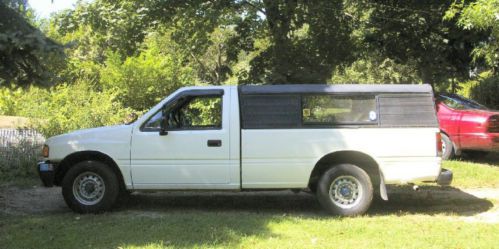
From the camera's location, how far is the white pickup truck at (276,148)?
776 cm

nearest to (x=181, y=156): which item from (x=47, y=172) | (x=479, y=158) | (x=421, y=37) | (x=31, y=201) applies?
(x=47, y=172)

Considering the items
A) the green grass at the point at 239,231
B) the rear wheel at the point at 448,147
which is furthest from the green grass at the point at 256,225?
the rear wheel at the point at 448,147

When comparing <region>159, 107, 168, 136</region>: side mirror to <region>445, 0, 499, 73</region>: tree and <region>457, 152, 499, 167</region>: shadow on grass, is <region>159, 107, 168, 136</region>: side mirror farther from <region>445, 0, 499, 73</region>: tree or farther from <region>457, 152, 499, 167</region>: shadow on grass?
<region>457, 152, 499, 167</region>: shadow on grass

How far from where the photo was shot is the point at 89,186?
796cm

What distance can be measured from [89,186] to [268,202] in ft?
9.23

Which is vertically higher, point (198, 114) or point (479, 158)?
point (198, 114)

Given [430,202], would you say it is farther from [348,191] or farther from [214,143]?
[214,143]

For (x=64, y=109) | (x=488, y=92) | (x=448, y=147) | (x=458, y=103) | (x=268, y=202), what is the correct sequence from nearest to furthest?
(x=268, y=202), (x=448, y=147), (x=458, y=103), (x=64, y=109), (x=488, y=92)

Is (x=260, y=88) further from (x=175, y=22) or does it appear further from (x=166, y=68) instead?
(x=166, y=68)

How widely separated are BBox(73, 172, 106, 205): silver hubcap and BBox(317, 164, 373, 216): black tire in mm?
3038

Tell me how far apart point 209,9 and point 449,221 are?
7476 millimetres

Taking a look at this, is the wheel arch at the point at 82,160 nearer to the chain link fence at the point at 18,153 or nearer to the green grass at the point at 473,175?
the chain link fence at the point at 18,153

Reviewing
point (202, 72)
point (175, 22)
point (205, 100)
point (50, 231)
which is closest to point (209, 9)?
point (175, 22)

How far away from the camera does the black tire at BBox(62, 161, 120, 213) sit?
25.8 ft
